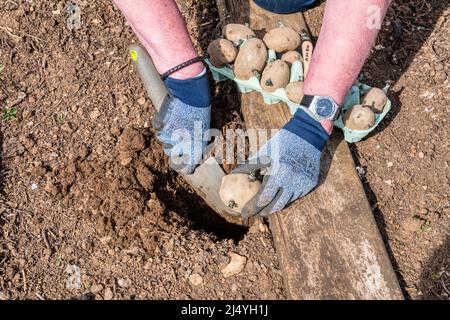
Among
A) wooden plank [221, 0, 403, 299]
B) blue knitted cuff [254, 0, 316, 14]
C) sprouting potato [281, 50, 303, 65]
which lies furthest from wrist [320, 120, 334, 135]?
blue knitted cuff [254, 0, 316, 14]

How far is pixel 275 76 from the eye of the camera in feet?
6.83

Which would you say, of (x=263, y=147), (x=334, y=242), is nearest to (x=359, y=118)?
(x=263, y=147)

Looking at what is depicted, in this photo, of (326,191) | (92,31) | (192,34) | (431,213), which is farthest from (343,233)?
(92,31)

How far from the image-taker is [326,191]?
1.96m

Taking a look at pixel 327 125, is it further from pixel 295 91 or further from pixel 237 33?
pixel 237 33

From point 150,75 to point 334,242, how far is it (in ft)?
3.14

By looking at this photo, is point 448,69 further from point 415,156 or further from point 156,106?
point 156,106

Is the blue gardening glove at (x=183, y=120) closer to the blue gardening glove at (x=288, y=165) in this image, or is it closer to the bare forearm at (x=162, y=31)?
the bare forearm at (x=162, y=31)

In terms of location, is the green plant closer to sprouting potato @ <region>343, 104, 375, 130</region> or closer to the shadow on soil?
sprouting potato @ <region>343, 104, 375, 130</region>

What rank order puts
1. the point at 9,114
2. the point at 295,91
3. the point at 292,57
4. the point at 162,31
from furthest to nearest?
the point at 9,114 < the point at 292,57 < the point at 295,91 < the point at 162,31

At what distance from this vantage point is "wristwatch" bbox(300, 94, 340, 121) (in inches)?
76.1

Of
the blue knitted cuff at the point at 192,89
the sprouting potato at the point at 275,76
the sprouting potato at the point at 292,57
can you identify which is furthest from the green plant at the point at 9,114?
the sprouting potato at the point at 292,57

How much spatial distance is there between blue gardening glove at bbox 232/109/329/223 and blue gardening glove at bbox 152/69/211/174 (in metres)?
0.21

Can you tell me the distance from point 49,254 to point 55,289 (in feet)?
0.43
